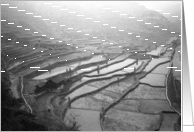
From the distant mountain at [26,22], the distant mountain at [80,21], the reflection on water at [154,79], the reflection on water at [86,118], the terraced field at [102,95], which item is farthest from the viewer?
the distant mountain at [26,22]

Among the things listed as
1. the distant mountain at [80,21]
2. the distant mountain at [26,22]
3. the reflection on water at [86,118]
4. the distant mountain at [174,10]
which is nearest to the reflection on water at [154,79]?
the distant mountain at [174,10]

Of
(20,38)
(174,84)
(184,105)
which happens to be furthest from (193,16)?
(20,38)

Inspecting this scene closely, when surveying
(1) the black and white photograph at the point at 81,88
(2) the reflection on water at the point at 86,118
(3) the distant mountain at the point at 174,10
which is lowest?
(2) the reflection on water at the point at 86,118

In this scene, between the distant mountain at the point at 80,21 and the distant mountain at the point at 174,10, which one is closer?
the distant mountain at the point at 174,10

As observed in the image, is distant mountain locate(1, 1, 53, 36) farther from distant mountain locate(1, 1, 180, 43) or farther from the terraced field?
the terraced field

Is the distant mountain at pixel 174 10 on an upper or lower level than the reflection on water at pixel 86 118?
upper

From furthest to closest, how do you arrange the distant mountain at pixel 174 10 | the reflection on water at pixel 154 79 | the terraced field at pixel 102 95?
the reflection on water at pixel 154 79 < the distant mountain at pixel 174 10 < the terraced field at pixel 102 95

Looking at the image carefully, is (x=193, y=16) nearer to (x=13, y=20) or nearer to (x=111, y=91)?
(x=111, y=91)

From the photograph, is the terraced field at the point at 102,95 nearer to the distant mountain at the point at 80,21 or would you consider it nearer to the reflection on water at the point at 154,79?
the reflection on water at the point at 154,79

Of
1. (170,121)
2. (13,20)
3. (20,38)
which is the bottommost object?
(170,121)

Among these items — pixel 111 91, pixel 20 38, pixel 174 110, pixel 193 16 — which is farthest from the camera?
pixel 20 38

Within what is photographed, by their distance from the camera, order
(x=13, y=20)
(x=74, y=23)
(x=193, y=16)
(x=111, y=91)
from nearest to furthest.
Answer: (x=193, y=16) < (x=111, y=91) < (x=74, y=23) < (x=13, y=20)
